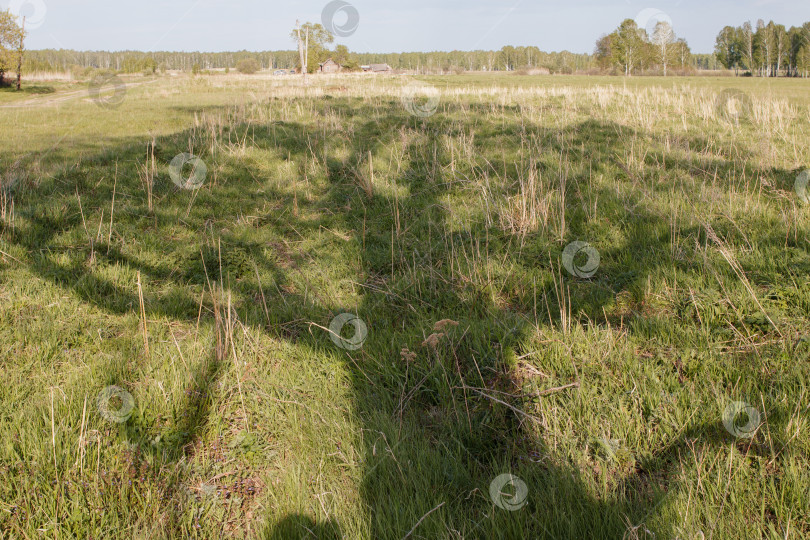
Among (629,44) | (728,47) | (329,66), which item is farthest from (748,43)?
(329,66)

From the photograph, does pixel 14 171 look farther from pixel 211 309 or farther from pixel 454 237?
pixel 454 237

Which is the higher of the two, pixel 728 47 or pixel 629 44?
pixel 728 47

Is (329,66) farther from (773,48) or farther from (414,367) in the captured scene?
(414,367)

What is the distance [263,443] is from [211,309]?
66.3 inches

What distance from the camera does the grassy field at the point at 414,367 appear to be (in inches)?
80.2

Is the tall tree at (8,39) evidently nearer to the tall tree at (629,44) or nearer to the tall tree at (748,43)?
the tall tree at (629,44)

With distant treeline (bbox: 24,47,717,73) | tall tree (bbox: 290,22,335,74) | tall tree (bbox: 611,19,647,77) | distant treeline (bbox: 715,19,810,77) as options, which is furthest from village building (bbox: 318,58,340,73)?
distant treeline (bbox: 715,19,810,77)

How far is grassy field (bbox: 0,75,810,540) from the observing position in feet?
6.68

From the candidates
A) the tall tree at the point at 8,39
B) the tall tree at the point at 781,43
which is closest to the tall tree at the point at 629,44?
the tall tree at the point at 781,43

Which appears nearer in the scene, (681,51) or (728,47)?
(681,51)

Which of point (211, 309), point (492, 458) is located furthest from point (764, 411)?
point (211, 309)

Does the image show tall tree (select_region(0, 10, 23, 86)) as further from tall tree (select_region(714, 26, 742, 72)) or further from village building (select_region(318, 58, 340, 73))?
tall tree (select_region(714, 26, 742, 72))

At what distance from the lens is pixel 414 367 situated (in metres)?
2.95

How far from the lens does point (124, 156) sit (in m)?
8.65
